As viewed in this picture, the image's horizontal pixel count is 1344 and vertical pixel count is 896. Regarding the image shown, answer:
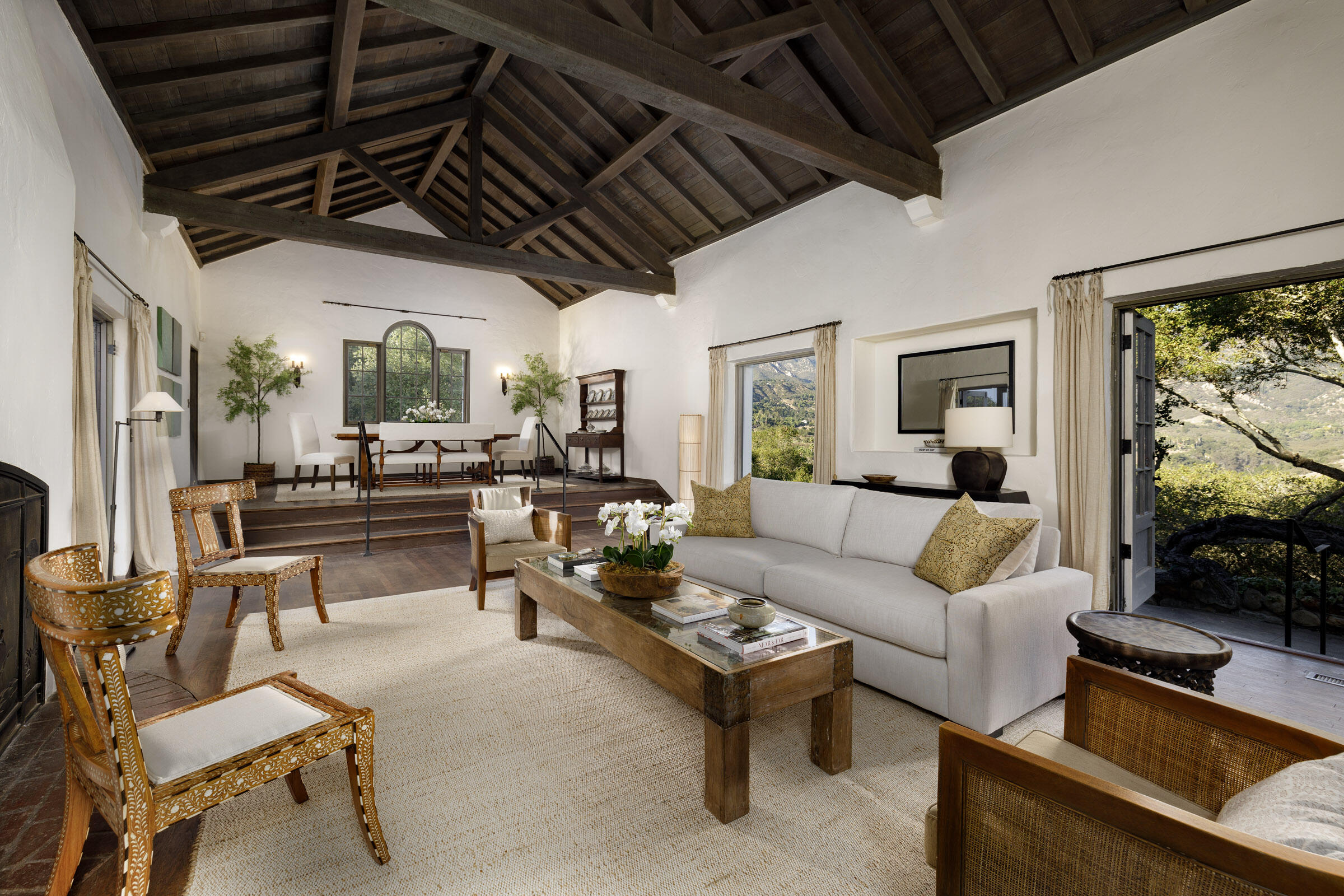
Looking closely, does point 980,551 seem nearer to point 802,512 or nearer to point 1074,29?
point 802,512

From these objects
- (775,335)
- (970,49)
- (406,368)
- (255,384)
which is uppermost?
(970,49)

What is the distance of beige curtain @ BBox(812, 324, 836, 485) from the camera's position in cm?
555

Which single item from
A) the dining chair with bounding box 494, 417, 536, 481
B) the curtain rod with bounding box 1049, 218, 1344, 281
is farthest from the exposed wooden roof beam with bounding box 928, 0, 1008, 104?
the dining chair with bounding box 494, 417, 536, 481

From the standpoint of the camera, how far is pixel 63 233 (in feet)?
9.22

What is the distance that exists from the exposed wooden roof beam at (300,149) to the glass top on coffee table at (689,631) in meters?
5.03

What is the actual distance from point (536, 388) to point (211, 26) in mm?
6805

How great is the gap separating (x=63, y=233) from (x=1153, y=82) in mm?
5744

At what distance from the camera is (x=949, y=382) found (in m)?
4.91

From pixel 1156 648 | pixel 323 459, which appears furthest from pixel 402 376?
pixel 1156 648

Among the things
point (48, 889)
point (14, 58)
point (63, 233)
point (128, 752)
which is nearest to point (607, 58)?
point (14, 58)

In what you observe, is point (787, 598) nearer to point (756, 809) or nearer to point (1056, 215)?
point (756, 809)

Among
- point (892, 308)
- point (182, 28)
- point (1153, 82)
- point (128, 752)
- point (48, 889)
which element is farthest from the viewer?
point (892, 308)

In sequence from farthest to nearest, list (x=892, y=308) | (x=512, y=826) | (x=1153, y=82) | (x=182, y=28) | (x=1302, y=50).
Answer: (x=892, y=308)
(x=182, y=28)
(x=1153, y=82)
(x=1302, y=50)
(x=512, y=826)

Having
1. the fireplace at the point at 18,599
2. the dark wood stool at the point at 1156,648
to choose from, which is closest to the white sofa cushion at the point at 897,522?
the dark wood stool at the point at 1156,648
